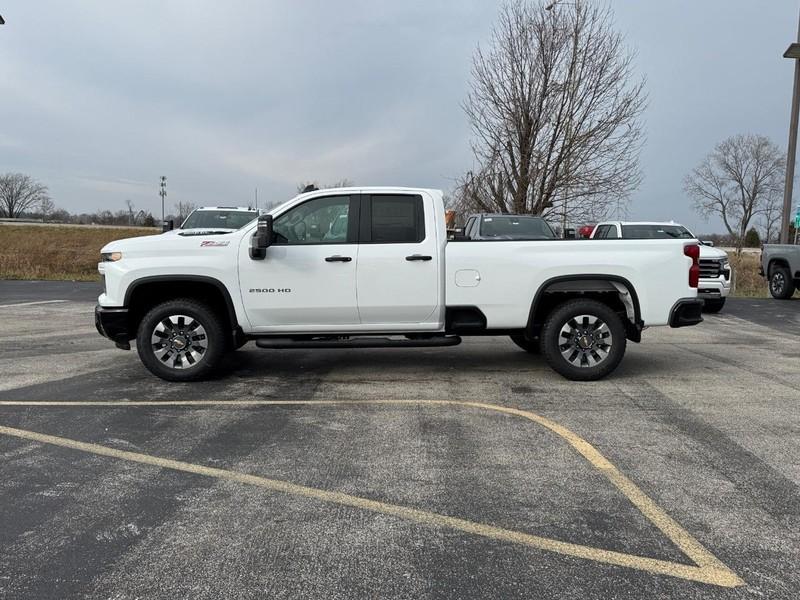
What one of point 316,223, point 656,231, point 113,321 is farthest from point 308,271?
point 656,231

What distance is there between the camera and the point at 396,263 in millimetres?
6074

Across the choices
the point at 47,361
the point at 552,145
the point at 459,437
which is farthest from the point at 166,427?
the point at 552,145

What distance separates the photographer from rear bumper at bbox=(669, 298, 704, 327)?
627 centimetres

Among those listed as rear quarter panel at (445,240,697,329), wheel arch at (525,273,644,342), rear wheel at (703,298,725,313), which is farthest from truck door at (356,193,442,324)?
rear wheel at (703,298,725,313)

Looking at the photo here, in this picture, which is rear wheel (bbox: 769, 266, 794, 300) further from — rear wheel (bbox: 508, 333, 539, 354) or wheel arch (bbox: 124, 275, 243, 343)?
wheel arch (bbox: 124, 275, 243, 343)

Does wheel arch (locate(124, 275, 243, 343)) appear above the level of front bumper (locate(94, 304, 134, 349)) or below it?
above

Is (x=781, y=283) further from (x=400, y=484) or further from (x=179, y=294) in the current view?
(x=400, y=484)

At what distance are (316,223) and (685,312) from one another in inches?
159

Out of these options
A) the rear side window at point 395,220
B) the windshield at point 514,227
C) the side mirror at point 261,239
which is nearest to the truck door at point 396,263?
the rear side window at point 395,220

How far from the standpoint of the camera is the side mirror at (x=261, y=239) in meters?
5.79

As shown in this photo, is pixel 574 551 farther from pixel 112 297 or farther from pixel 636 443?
pixel 112 297

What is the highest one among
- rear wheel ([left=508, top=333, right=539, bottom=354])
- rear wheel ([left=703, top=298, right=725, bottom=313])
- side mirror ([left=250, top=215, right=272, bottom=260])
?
side mirror ([left=250, top=215, right=272, bottom=260])

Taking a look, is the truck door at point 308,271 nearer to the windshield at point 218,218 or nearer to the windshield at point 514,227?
the windshield at point 514,227

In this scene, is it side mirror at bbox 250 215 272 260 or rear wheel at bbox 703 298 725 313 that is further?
rear wheel at bbox 703 298 725 313
